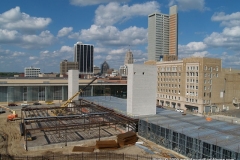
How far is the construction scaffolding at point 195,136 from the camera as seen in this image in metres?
17.9

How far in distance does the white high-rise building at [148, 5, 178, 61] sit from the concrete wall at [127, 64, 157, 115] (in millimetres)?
134997

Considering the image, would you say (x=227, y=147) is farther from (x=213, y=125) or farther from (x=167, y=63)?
(x=167, y=63)

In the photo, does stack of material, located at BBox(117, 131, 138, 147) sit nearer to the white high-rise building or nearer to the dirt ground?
the dirt ground

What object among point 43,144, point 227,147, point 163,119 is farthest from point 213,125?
point 43,144

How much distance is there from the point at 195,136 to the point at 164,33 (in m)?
154

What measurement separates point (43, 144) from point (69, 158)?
5.32 m

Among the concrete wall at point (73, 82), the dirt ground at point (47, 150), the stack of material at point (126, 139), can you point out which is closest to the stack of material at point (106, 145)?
the dirt ground at point (47, 150)

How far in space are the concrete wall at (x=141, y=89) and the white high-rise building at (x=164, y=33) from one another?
443 feet

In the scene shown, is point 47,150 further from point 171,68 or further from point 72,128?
point 171,68

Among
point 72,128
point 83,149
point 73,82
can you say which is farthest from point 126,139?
point 73,82

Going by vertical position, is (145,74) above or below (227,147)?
above

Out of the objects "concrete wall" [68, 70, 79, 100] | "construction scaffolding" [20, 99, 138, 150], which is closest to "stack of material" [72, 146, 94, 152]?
"construction scaffolding" [20, 99, 138, 150]

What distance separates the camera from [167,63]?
61.5 meters

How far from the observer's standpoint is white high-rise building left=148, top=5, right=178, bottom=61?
164 metres
